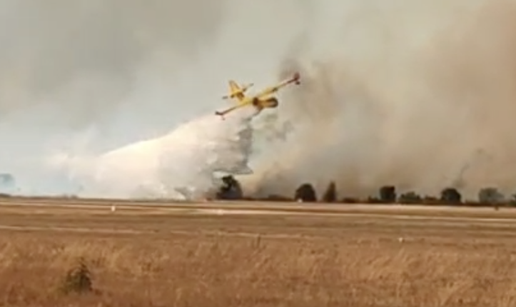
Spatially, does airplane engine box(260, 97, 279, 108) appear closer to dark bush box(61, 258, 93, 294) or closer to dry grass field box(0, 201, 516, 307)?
dry grass field box(0, 201, 516, 307)

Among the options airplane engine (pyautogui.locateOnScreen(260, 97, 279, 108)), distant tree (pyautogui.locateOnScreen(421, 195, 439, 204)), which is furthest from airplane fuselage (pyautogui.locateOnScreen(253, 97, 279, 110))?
distant tree (pyautogui.locateOnScreen(421, 195, 439, 204))

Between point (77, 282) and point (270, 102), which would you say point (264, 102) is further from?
point (77, 282)

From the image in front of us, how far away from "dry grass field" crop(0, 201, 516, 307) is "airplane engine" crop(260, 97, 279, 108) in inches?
107

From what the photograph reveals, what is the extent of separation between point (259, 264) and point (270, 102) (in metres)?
8.90

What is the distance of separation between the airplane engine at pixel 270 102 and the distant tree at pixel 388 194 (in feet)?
10.6

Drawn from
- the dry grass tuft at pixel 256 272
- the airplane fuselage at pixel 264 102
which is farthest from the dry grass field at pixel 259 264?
the airplane fuselage at pixel 264 102

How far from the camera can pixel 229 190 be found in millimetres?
30656

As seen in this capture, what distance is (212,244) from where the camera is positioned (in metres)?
21.9

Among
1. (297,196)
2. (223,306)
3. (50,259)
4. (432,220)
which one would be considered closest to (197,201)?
(297,196)

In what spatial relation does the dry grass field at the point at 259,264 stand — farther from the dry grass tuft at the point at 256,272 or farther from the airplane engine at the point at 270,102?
the airplane engine at the point at 270,102

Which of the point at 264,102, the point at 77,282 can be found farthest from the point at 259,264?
the point at 264,102

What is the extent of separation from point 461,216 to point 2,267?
42.6ft

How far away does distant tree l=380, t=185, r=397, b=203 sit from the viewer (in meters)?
29.4

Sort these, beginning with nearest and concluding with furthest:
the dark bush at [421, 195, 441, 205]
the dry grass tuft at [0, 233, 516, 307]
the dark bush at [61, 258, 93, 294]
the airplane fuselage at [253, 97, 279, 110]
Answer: the dry grass tuft at [0, 233, 516, 307]
the dark bush at [61, 258, 93, 294]
the airplane fuselage at [253, 97, 279, 110]
the dark bush at [421, 195, 441, 205]
